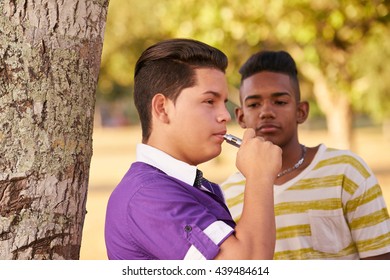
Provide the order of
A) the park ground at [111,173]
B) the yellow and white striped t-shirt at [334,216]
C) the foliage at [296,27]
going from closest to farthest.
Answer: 1. the yellow and white striped t-shirt at [334,216]
2. the foliage at [296,27]
3. the park ground at [111,173]

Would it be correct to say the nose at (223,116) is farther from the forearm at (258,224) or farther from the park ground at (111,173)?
the park ground at (111,173)

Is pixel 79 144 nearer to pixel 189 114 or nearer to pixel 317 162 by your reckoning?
pixel 189 114

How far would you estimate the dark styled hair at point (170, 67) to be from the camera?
2436 millimetres

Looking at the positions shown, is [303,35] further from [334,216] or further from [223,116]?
[223,116]

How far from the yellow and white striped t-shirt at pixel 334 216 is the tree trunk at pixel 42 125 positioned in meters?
1.15

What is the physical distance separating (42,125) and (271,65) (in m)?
1.61

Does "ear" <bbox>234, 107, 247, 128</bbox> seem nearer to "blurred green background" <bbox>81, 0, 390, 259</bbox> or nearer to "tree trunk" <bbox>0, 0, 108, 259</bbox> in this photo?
"blurred green background" <bbox>81, 0, 390, 259</bbox>

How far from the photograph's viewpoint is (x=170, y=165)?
239 cm

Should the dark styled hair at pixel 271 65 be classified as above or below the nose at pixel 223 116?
above

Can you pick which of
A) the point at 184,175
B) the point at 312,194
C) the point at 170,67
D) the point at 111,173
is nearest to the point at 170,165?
the point at 184,175

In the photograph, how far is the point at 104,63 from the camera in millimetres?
29094

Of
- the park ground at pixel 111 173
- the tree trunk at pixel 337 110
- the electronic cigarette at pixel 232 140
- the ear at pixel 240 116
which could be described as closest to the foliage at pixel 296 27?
the tree trunk at pixel 337 110

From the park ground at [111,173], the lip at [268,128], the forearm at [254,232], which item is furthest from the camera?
the park ground at [111,173]

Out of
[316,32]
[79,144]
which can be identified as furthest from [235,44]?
[79,144]
